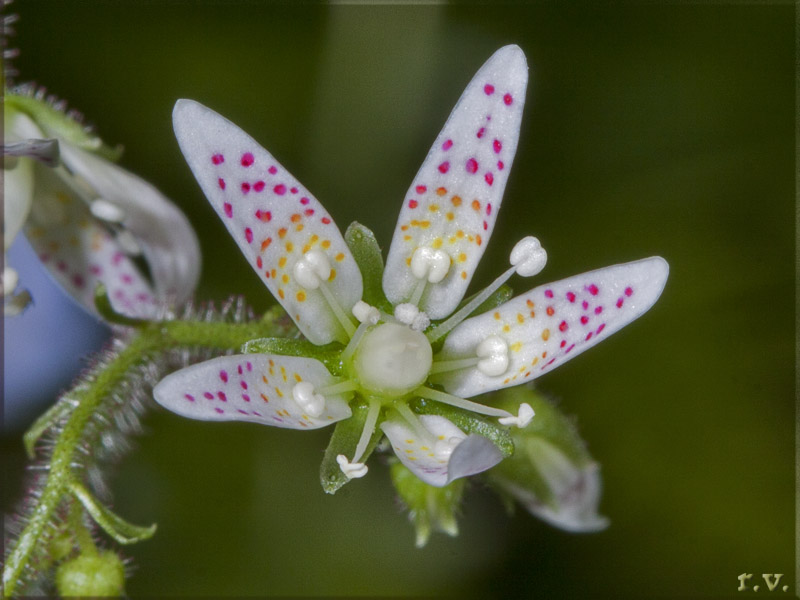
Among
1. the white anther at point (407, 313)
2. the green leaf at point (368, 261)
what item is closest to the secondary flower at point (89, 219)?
the green leaf at point (368, 261)

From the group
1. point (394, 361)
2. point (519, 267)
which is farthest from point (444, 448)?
point (519, 267)

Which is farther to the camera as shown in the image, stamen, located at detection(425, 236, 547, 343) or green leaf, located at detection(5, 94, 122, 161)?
green leaf, located at detection(5, 94, 122, 161)

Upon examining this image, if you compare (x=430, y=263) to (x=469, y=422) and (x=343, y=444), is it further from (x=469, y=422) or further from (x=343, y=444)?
(x=343, y=444)

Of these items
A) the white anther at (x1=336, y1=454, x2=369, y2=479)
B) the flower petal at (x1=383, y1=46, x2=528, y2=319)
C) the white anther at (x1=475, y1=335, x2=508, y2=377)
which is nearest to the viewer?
the white anther at (x1=336, y1=454, x2=369, y2=479)

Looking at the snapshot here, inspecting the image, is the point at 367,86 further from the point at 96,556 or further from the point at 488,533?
the point at 96,556

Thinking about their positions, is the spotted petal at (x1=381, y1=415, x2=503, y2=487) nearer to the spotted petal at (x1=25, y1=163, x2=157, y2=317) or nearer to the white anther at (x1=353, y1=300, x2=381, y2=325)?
the white anther at (x1=353, y1=300, x2=381, y2=325)

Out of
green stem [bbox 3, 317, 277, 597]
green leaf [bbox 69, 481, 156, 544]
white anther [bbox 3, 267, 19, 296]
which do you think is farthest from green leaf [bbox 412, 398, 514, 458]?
white anther [bbox 3, 267, 19, 296]

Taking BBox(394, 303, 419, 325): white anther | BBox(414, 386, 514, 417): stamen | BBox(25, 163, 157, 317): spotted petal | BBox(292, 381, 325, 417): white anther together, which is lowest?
BBox(25, 163, 157, 317): spotted petal
